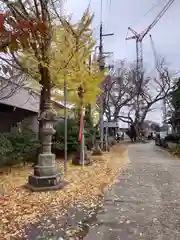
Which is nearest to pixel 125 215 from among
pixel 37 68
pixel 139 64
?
pixel 37 68

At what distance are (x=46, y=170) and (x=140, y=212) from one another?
2.76m

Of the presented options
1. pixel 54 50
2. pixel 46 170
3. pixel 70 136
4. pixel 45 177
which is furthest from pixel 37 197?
pixel 70 136

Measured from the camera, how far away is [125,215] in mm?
5219

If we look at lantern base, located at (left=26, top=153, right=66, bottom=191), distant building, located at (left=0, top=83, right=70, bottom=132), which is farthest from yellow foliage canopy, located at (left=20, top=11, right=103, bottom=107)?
lantern base, located at (left=26, top=153, right=66, bottom=191)

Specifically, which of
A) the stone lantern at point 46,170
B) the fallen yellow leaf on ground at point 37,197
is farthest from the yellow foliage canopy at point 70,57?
the fallen yellow leaf on ground at point 37,197

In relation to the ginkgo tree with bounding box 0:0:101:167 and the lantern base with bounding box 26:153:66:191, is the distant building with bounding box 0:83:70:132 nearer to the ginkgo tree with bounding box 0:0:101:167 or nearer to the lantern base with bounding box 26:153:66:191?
the ginkgo tree with bounding box 0:0:101:167

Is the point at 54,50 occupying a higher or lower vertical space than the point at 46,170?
higher

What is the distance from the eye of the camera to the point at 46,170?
710cm

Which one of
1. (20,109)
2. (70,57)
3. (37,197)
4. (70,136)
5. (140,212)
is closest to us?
(140,212)

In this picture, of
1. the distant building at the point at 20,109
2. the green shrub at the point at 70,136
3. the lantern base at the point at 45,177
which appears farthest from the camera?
the green shrub at the point at 70,136

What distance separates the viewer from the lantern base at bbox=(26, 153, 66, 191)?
6898mm

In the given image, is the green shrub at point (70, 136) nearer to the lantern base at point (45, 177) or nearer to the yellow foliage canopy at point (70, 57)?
the yellow foliage canopy at point (70, 57)

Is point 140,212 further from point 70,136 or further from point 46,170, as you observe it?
point 70,136

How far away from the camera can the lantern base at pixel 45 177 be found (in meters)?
6.90
